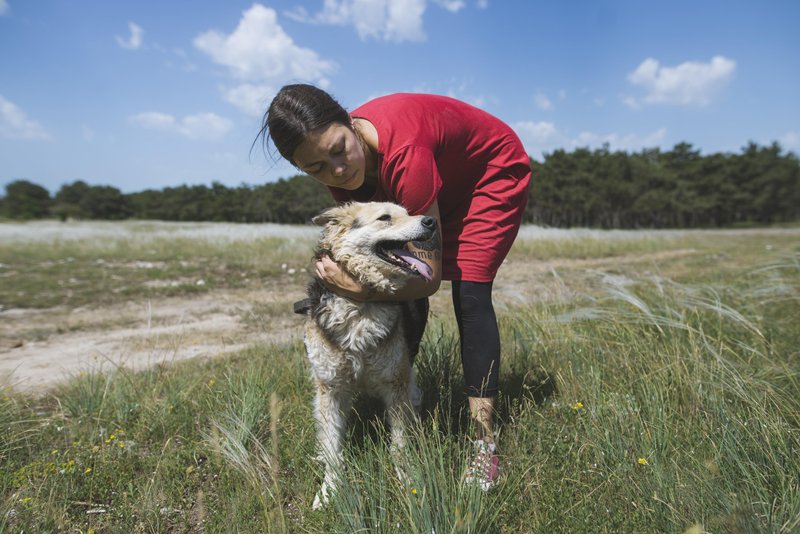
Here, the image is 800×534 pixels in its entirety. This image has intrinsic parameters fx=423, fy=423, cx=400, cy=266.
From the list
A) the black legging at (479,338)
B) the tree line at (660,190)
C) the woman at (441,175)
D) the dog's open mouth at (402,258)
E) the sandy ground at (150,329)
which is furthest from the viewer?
the tree line at (660,190)

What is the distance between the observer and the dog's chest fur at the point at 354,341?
8.43ft

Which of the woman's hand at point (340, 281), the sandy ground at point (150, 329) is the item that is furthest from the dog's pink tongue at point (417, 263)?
the sandy ground at point (150, 329)

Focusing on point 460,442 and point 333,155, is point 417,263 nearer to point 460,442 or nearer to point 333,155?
point 333,155

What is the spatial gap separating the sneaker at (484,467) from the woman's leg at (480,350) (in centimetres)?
18

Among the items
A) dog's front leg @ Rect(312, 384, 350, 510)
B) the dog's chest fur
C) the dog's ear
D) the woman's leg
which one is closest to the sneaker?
the woman's leg

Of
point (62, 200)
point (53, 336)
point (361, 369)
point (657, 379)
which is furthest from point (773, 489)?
point (62, 200)

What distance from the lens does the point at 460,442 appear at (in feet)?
8.95

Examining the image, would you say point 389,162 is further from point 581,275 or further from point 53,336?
point 581,275

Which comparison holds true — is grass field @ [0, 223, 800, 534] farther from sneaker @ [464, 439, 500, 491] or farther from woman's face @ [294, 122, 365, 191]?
woman's face @ [294, 122, 365, 191]

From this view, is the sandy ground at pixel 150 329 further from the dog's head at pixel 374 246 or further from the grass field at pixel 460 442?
the dog's head at pixel 374 246

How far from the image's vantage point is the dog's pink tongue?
238cm

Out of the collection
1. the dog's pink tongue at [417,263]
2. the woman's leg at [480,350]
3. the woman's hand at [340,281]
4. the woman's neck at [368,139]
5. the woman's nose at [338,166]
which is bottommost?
the woman's leg at [480,350]

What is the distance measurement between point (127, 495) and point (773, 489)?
132 inches

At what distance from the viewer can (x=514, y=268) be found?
40.0 ft
